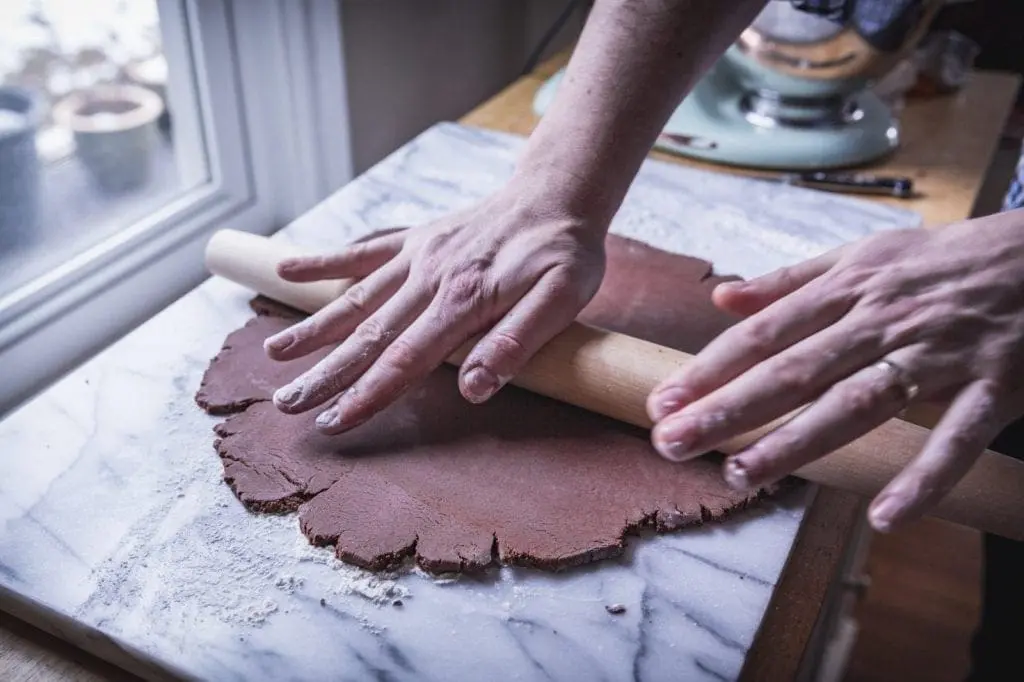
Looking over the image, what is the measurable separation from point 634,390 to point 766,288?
16 centimetres

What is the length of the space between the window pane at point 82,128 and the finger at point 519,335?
699 mm

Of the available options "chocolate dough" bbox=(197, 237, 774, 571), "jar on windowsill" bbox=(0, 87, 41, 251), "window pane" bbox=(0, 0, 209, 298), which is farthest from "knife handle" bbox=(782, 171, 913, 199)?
"jar on windowsill" bbox=(0, 87, 41, 251)

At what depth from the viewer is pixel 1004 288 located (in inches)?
30.1

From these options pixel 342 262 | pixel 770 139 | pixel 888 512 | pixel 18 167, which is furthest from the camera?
pixel 770 139

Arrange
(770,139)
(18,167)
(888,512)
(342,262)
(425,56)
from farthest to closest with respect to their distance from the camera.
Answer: (425,56), (770,139), (18,167), (342,262), (888,512)

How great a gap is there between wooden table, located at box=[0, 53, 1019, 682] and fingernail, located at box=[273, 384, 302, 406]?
0.84ft

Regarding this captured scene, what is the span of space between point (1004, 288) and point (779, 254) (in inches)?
16.7

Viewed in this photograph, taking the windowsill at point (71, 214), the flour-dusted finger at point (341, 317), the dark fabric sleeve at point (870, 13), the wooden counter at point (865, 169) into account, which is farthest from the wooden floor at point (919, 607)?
the windowsill at point (71, 214)

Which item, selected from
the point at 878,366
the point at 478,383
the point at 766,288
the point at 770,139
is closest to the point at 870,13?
the point at 770,139

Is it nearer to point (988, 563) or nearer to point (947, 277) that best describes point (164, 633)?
point (947, 277)

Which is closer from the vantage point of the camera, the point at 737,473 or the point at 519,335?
the point at 737,473

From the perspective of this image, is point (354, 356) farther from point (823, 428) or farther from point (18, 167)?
point (18, 167)

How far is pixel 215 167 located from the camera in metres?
1.45

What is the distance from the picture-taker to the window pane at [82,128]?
1168mm
